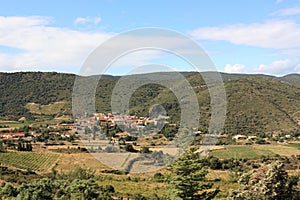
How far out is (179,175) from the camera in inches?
543

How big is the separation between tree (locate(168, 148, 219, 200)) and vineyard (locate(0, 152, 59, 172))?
27221 millimetres

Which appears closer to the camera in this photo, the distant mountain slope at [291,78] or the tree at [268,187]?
the tree at [268,187]

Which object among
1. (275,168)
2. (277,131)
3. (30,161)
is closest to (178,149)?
(275,168)

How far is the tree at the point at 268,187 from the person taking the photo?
1011 cm

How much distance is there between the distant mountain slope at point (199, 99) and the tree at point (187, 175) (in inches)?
1351

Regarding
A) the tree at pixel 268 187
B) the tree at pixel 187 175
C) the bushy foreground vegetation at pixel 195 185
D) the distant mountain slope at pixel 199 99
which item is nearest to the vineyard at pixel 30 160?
the distant mountain slope at pixel 199 99

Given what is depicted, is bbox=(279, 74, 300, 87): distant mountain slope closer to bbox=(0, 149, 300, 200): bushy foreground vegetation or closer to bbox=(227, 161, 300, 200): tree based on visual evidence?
bbox=(0, 149, 300, 200): bushy foreground vegetation

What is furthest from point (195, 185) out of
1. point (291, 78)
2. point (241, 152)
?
point (291, 78)

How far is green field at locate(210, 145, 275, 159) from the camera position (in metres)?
48.0

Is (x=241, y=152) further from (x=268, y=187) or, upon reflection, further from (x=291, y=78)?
(x=291, y=78)

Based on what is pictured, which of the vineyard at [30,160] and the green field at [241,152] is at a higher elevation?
the vineyard at [30,160]

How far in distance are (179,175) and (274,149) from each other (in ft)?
143

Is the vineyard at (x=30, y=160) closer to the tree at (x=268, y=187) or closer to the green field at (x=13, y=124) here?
the green field at (x=13, y=124)

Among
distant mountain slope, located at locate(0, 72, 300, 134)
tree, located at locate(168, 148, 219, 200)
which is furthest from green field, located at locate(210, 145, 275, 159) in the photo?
tree, located at locate(168, 148, 219, 200)
